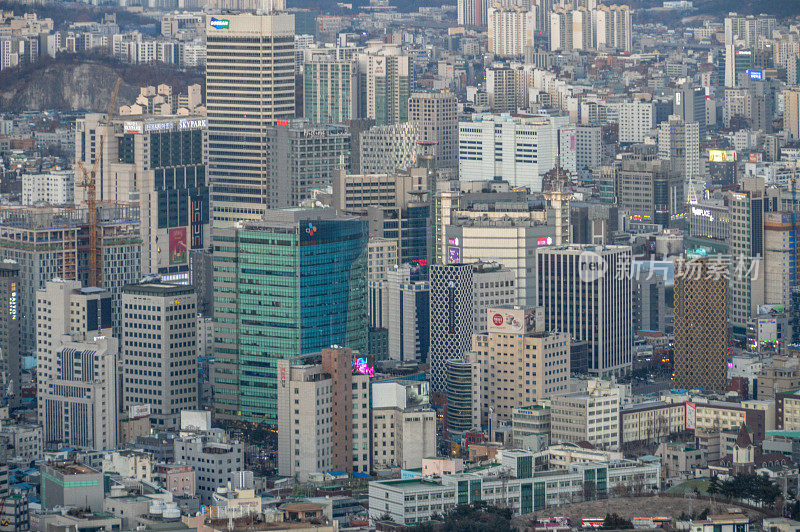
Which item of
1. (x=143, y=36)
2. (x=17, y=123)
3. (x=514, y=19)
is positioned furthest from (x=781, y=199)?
(x=514, y=19)

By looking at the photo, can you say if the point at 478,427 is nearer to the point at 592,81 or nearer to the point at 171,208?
the point at 171,208

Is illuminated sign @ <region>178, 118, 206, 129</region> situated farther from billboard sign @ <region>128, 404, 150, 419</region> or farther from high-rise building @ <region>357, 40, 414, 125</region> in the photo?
billboard sign @ <region>128, 404, 150, 419</region>

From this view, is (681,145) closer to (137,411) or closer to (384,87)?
(384,87)

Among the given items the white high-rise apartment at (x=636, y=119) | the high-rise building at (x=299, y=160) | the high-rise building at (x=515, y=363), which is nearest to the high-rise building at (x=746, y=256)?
the high-rise building at (x=515, y=363)

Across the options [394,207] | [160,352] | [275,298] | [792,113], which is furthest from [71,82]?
[160,352]

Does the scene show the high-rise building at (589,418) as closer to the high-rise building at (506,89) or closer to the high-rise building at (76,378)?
the high-rise building at (76,378)

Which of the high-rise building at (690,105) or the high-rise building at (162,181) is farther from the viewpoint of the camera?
the high-rise building at (690,105)
